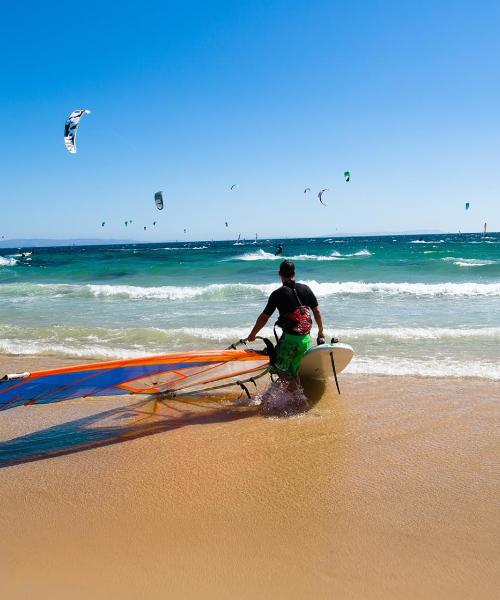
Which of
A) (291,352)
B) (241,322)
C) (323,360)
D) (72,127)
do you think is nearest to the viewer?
(291,352)

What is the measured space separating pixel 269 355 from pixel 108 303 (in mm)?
9978

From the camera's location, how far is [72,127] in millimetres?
11078

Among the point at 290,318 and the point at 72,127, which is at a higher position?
the point at 72,127

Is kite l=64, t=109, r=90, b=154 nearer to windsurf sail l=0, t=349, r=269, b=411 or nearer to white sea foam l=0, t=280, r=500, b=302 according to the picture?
white sea foam l=0, t=280, r=500, b=302

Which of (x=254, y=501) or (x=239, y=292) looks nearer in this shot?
(x=254, y=501)

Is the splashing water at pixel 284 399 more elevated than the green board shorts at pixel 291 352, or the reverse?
the green board shorts at pixel 291 352

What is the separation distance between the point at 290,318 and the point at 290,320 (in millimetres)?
19

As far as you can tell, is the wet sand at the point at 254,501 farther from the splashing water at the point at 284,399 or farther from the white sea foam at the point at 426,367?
the white sea foam at the point at 426,367

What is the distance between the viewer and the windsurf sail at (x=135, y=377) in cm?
368

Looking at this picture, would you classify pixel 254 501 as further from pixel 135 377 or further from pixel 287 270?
pixel 287 270

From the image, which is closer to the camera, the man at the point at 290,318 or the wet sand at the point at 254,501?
the wet sand at the point at 254,501

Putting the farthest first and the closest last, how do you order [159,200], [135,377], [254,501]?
[159,200] < [135,377] < [254,501]

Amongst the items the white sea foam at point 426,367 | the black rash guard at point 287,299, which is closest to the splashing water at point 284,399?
the black rash guard at point 287,299

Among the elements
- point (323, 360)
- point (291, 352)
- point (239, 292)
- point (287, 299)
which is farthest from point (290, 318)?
point (239, 292)
